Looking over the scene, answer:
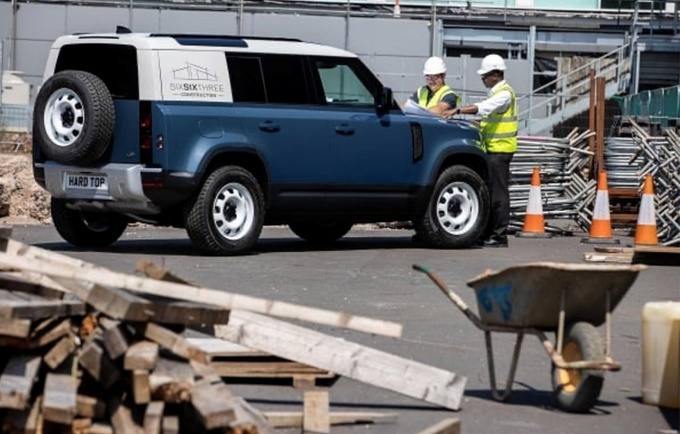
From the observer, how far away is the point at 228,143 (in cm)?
1545

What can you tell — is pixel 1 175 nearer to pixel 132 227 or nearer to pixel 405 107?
pixel 132 227

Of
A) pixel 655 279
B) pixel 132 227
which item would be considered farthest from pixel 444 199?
pixel 132 227

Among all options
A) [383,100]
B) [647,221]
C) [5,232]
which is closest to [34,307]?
[5,232]

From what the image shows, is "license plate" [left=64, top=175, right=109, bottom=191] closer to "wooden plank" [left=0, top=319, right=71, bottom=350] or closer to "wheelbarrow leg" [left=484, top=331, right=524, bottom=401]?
"wheelbarrow leg" [left=484, top=331, right=524, bottom=401]

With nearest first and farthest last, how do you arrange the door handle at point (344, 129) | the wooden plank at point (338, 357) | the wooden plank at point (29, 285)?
the wooden plank at point (29, 285) → the wooden plank at point (338, 357) → the door handle at point (344, 129)

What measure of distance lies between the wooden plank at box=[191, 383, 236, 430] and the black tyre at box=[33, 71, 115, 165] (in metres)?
8.84

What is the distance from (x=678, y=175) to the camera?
20.2 meters

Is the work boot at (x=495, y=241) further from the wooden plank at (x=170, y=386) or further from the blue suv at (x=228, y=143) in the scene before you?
the wooden plank at (x=170, y=386)

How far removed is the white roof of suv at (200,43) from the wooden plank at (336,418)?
7.82m

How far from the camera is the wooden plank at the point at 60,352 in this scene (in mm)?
6688

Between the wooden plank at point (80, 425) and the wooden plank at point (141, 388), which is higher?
the wooden plank at point (141, 388)

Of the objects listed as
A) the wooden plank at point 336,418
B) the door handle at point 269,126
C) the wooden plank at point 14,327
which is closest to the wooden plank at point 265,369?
the wooden plank at point 336,418

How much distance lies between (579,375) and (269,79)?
330 inches

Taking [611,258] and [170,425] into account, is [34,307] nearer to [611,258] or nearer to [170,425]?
[170,425]
